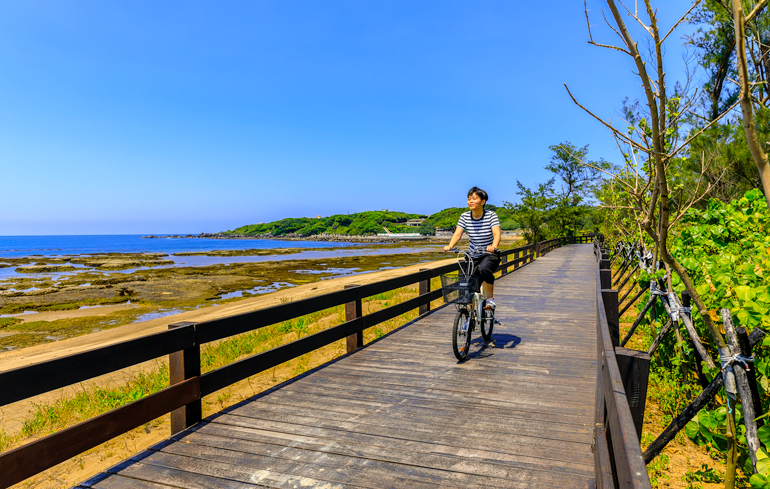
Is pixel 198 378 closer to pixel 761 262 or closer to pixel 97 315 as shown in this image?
pixel 761 262

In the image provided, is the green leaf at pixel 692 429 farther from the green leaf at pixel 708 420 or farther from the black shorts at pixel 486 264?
the black shorts at pixel 486 264

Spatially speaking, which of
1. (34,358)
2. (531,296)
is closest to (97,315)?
(34,358)

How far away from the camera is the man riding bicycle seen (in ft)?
20.5

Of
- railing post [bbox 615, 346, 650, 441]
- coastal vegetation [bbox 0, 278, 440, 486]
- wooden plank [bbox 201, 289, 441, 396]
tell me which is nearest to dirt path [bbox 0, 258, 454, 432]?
coastal vegetation [bbox 0, 278, 440, 486]

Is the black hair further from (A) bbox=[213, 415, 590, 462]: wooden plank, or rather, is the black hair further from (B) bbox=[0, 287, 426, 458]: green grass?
(B) bbox=[0, 287, 426, 458]: green grass

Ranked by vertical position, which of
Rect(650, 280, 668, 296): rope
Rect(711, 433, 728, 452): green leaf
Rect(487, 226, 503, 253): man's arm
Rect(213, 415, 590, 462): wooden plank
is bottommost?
Rect(213, 415, 590, 462): wooden plank

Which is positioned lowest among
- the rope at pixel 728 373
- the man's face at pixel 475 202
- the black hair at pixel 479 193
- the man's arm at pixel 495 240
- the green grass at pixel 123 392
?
the green grass at pixel 123 392

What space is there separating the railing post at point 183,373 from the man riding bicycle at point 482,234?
3.49 metres

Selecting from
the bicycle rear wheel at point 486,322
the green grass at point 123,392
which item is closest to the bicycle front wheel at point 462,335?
the bicycle rear wheel at point 486,322

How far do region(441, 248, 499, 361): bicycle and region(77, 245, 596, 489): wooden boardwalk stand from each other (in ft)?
1.08

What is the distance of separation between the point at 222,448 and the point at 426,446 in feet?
5.52

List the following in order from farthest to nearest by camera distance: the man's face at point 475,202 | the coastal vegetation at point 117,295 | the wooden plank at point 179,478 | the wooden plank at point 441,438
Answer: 1. the coastal vegetation at point 117,295
2. the man's face at point 475,202
3. the wooden plank at point 441,438
4. the wooden plank at point 179,478

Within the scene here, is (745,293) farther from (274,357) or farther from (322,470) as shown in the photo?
(274,357)

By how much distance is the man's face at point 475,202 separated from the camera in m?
6.45
